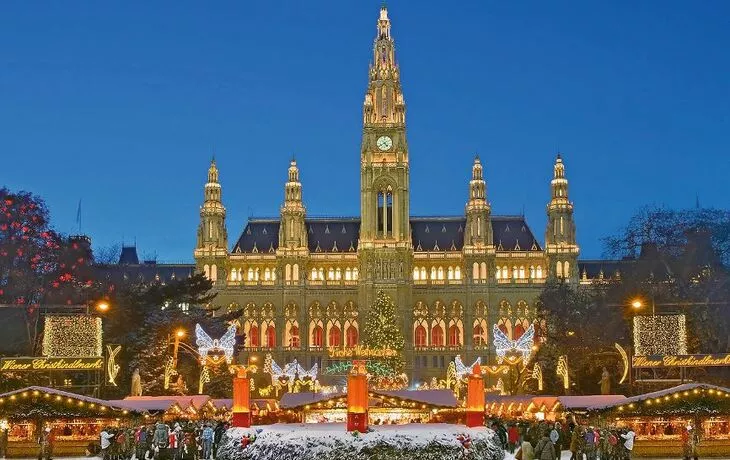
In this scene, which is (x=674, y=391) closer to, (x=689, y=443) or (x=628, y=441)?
(x=689, y=443)

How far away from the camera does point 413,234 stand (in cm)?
12656

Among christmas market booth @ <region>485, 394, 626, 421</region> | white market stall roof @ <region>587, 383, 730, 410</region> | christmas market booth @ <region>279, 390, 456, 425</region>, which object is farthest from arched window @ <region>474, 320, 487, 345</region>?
white market stall roof @ <region>587, 383, 730, 410</region>

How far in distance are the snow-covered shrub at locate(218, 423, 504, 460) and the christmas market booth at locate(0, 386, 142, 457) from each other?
13105 millimetres

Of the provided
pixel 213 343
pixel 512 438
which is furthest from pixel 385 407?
pixel 213 343

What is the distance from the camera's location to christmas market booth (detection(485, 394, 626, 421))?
4556 cm

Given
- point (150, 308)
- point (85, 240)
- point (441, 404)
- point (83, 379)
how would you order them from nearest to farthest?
point (441, 404)
point (83, 379)
point (150, 308)
point (85, 240)

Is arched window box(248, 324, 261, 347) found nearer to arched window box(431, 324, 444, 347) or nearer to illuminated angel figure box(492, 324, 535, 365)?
arched window box(431, 324, 444, 347)

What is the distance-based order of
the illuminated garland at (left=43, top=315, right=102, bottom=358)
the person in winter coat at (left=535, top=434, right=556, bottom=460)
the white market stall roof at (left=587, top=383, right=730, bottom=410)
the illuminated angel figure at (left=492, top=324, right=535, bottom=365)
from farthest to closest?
the illuminated angel figure at (left=492, top=324, right=535, bottom=365), the illuminated garland at (left=43, top=315, right=102, bottom=358), the white market stall roof at (left=587, top=383, right=730, bottom=410), the person in winter coat at (left=535, top=434, right=556, bottom=460)

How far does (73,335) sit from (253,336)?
2875 inches

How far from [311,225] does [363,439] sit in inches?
3839

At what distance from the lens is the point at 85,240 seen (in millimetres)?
103125

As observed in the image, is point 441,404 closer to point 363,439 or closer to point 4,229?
point 363,439

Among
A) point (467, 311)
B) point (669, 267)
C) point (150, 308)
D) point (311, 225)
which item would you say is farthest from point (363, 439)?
point (311, 225)

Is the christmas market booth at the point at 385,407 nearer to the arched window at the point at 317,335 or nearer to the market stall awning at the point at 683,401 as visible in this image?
the market stall awning at the point at 683,401
